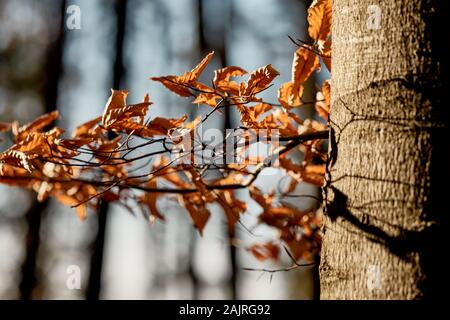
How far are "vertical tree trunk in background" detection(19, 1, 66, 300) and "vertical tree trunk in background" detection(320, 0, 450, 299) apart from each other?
206 inches

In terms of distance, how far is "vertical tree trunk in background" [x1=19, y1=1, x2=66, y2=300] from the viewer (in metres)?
5.41

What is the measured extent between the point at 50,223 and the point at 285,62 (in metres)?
3.85

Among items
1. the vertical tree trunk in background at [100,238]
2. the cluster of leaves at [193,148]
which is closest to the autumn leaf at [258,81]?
the cluster of leaves at [193,148]

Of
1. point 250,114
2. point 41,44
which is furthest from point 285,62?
point 250,114

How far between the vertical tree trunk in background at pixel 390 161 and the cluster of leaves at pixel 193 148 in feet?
0.66

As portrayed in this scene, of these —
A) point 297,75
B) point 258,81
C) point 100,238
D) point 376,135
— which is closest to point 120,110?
point 258,81

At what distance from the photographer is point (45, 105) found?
539 centimetres

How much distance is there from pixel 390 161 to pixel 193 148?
1.37ft

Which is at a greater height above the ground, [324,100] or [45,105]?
[45,105]

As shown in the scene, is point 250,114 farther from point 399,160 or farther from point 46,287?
point 46,287

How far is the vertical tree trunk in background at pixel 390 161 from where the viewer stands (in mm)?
577

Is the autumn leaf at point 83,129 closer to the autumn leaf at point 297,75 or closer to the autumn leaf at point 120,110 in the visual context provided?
the autumn leaf at point 120,110

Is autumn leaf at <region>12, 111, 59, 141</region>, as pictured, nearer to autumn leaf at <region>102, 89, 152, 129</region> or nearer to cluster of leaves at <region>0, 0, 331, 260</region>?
cluster of leaves at <region>0, 0, 331, 260</region>

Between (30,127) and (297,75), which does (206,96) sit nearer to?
(297,75)
